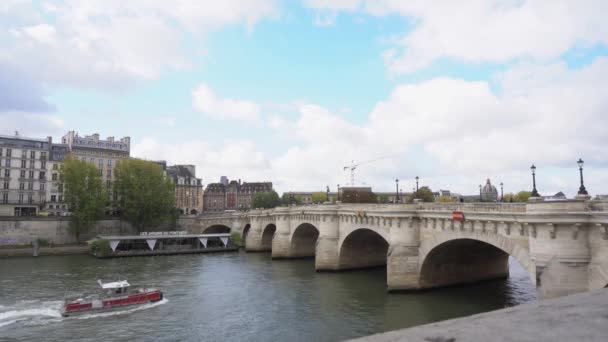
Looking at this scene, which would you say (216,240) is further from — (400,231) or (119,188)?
(400,231)

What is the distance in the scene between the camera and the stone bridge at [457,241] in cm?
1964

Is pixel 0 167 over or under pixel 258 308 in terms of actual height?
over

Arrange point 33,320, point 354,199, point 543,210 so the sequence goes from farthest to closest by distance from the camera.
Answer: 1. point 354,199
2. point 33,320
3. point 543,210

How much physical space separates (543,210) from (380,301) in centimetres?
1492

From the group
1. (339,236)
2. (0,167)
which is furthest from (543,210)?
(0,167)

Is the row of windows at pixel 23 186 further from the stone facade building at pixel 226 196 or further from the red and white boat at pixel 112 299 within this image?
the stone facade building at pixel 226 196

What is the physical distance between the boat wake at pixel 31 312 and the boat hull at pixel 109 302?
926mm

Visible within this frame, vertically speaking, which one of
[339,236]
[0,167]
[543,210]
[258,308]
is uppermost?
[0,167]

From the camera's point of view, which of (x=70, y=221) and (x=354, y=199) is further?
(x=354, y=199)

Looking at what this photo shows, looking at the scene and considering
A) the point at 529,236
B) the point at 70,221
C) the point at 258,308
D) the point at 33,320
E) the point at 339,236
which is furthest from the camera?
the point at 70,221

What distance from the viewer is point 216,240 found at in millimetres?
80750

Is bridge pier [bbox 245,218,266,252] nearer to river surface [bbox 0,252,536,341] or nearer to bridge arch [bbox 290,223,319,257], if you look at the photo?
bridge arch [bbox 290,223,319,257]

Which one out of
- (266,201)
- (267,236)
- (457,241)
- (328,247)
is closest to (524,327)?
(457,241)

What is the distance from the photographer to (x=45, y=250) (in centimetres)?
6688
